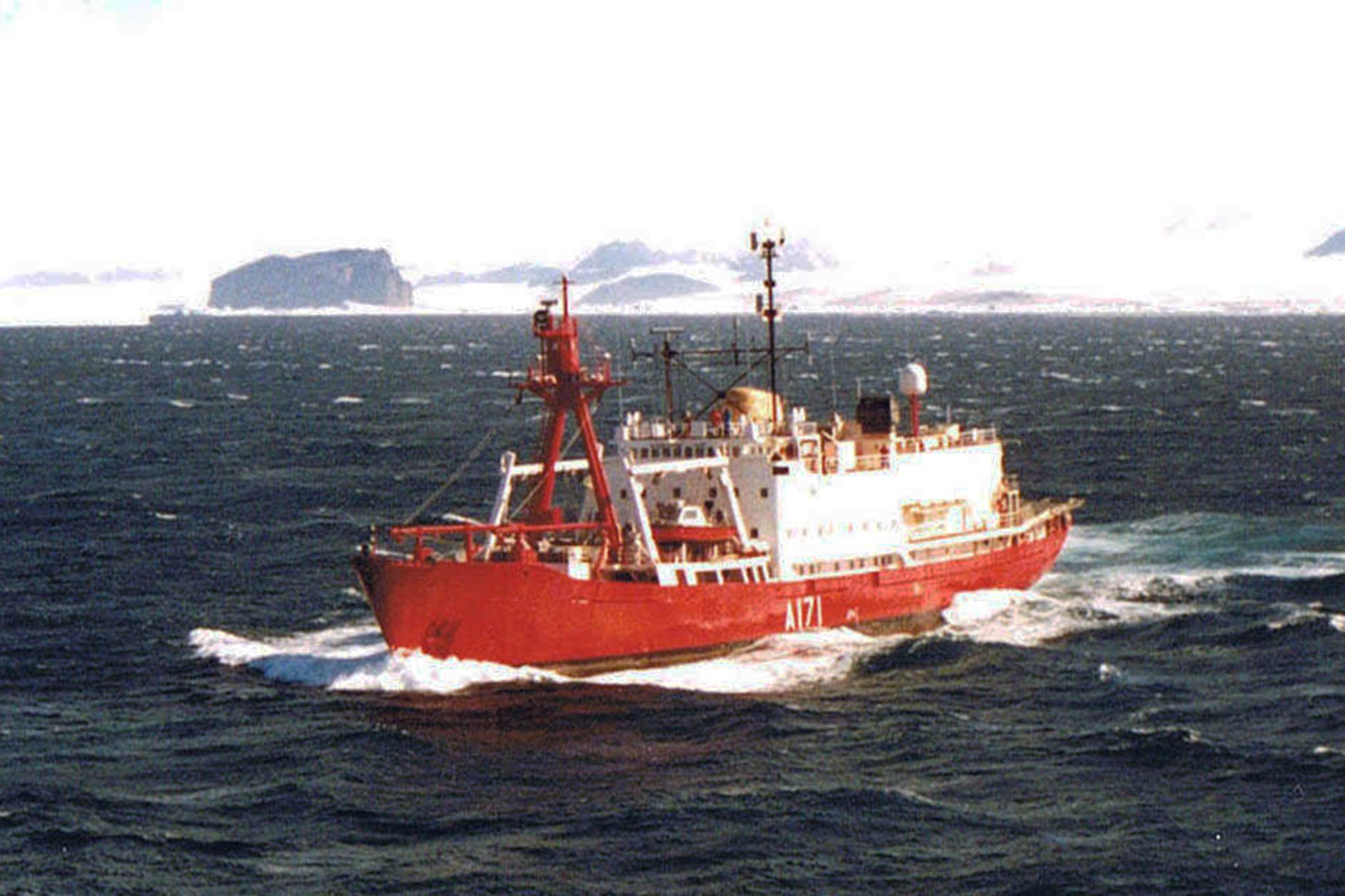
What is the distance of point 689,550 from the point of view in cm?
5256

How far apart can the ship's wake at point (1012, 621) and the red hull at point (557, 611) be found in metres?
0.50

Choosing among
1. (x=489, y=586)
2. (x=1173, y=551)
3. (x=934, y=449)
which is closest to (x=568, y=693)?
(x=489, y=586)

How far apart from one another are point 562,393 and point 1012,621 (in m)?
16.2

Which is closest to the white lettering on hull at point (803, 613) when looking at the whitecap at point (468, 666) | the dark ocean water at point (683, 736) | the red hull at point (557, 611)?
the red hull at point (557, 611)

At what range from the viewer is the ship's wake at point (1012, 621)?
48.5 meters

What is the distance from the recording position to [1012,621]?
56250mm

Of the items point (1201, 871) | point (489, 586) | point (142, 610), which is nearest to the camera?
point (1201, 871)

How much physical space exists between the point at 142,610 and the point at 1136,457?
2350 inches

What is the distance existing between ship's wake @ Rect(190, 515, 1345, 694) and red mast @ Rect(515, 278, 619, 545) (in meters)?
5.17

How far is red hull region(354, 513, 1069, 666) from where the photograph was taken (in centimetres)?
4766

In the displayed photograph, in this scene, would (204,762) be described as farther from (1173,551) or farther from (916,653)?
(1173,551)

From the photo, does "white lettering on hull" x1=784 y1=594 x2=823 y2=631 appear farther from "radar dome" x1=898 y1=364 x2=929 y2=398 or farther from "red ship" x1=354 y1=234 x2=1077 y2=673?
"radar dome" x1=898 y1=364 x2=929 y2=398

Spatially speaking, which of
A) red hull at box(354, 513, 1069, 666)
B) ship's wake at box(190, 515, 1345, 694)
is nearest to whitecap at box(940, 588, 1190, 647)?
ship's wake at box(190, 515, 1345, 694)

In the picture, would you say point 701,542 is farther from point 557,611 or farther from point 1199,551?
point 1199,551
